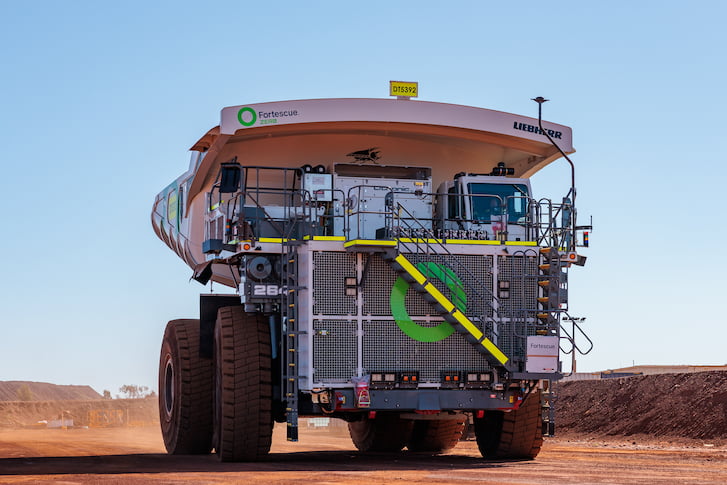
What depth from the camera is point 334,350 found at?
1619 cm

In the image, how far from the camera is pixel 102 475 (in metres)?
14.3

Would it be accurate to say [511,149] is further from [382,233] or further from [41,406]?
[41,406]

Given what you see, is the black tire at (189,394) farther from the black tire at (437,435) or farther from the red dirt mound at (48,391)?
the red dirt mound at (48,391)

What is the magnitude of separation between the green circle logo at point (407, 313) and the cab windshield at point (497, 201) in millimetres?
1565

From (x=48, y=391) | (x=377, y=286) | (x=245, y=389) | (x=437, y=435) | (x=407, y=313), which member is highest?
(x=377, y=286)

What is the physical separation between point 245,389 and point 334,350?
1296 mm

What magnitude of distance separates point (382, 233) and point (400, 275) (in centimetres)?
85

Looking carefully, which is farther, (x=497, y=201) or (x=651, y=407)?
(x=651, y=407)

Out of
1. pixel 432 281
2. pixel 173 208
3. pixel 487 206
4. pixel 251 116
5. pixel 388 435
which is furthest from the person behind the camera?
pixel 173 208

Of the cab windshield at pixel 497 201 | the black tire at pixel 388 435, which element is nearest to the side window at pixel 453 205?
the cab windshield at pixel 497 201

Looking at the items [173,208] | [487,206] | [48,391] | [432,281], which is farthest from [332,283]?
[48,391]

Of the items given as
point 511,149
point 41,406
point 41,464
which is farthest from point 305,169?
point 41,406

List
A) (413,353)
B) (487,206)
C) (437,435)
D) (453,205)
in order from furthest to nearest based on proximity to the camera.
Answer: (437,435), (453,205), (487,206), (413,353)

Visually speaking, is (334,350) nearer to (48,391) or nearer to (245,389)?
(245,389)
